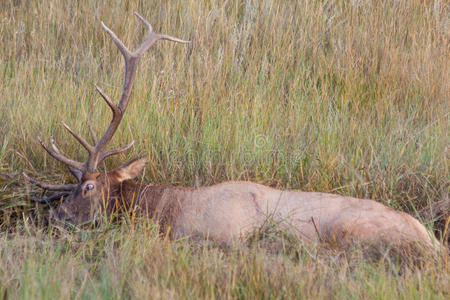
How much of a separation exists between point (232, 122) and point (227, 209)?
1.33m

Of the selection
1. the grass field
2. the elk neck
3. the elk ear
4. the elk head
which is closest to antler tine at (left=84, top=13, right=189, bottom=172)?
the elk head

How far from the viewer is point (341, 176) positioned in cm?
446

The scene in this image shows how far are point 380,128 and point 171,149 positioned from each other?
5.49 feet

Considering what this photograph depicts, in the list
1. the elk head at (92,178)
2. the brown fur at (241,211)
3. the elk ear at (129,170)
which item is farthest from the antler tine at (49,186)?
the elk ear at (129,170)

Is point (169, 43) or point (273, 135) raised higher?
point (169, 43)

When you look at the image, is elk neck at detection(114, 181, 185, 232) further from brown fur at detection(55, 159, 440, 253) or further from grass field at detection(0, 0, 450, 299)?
grass field at detection(0, 0, 450, 299)

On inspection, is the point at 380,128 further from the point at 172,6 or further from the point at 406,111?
Result: the point at 172,6

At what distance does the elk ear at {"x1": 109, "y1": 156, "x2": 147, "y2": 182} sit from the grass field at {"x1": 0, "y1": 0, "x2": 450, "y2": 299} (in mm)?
405

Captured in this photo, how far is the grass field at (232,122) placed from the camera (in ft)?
9.28

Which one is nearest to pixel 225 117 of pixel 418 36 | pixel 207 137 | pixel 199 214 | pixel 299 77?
pixel 207 137

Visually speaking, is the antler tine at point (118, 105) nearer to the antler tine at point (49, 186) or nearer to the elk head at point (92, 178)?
the elk head at point (92, 178)

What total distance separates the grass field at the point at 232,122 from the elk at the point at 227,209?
167 mm

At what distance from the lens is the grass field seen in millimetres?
2828

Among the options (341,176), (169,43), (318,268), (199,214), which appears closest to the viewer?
(318,268)
